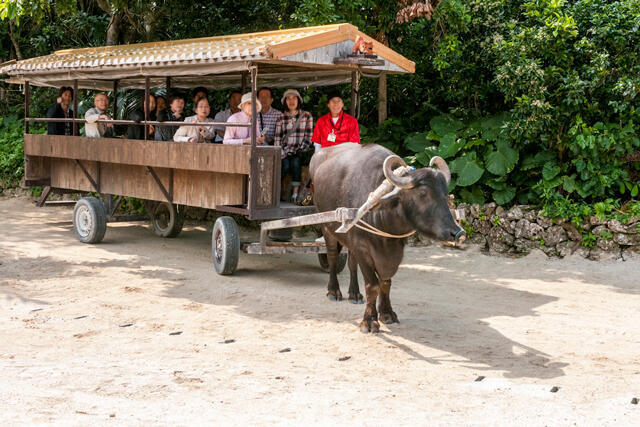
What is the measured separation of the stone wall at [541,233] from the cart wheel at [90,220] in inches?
206

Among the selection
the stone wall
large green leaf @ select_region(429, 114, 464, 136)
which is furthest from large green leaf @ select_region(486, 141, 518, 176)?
large green leaf @ select_region(429, 114, 464, 136)

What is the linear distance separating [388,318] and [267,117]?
3.63m

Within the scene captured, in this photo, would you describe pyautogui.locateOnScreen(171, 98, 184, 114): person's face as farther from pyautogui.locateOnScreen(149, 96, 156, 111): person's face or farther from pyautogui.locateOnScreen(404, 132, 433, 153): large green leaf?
pyautogui.locateOnScreen(404, 132, 433, 153): large green leaf

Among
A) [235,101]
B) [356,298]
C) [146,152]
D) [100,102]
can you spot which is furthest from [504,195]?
[100,102]

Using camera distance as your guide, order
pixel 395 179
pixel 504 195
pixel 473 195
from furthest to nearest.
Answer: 1. pixel 473 195
2. pixel 504 195
3. pixel 395 179

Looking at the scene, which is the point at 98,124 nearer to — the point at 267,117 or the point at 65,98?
the point at 65,98

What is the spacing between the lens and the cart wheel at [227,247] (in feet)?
27.9

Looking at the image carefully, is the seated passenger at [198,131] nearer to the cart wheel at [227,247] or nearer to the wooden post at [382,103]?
the cart wheel at [227,247]

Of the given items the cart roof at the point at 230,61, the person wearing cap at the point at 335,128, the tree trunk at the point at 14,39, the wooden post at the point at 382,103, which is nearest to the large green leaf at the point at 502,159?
the wooden post at the point at 382,103

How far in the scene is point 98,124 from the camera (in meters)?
11.0

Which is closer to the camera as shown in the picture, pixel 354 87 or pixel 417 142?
pixel 354 87

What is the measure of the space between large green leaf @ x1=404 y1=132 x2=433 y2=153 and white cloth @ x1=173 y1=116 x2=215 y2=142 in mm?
3507

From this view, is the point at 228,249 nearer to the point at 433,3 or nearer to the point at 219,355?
the point at 219,355

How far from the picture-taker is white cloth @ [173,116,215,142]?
31.3ft
